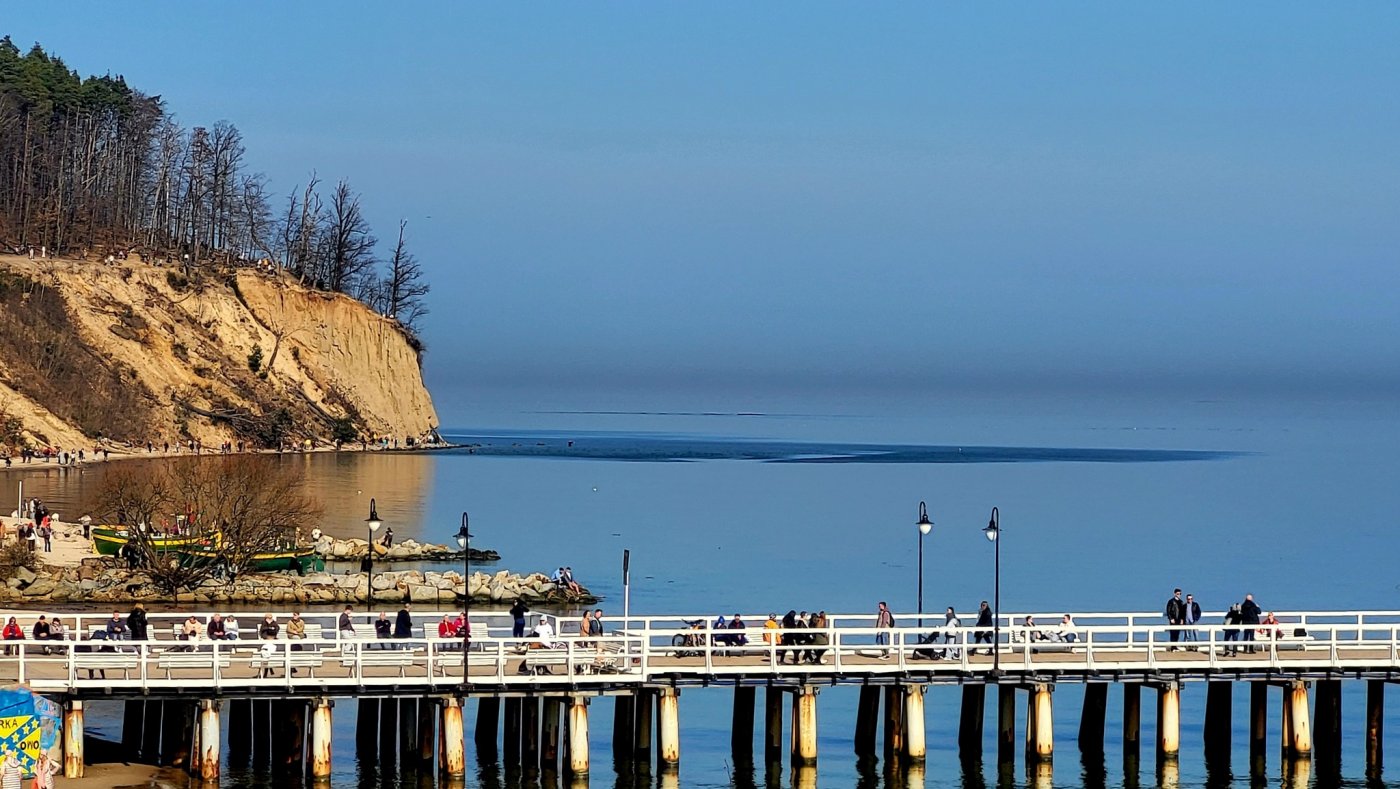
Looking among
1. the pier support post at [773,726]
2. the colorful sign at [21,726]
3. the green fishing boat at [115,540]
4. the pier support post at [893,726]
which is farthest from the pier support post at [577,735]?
the green fishing boat at [115,540]

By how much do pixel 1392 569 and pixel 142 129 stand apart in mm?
133519

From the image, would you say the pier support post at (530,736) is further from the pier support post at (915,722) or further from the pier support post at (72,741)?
the pier support post at (72,741)

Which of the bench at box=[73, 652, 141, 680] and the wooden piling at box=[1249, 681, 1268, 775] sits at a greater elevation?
the bench at box=[73, 652, 141, 680]

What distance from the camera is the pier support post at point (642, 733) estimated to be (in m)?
41.8

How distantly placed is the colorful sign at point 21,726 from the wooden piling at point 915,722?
14.9 metres

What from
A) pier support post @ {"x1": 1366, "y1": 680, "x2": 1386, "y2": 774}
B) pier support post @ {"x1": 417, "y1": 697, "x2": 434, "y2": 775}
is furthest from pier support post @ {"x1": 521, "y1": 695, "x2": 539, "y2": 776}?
pier support post @ {"x1": 1366, "y1": 680, "x2": 1386, "y2": 774}

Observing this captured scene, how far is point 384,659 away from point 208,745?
356 centimetres

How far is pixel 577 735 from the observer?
130 feet

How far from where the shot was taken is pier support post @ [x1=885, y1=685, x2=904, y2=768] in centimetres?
4184

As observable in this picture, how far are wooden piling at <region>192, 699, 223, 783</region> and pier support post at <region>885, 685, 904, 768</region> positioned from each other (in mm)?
13129

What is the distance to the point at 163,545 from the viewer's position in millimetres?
71625

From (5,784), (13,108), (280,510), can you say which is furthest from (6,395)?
(5,784)

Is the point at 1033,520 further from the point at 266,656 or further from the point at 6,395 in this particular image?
the point at 266,656

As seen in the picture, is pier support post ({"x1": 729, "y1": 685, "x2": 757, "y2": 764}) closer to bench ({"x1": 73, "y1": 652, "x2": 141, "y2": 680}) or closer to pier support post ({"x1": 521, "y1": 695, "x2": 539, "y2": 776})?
pier support post ({"x1": 521, "y1": 695, "x2": 539, "y2": 776})
